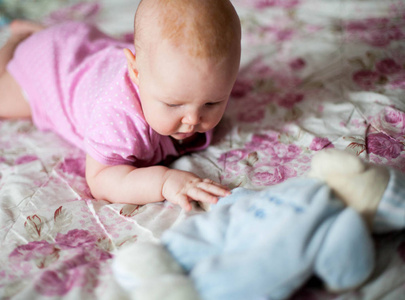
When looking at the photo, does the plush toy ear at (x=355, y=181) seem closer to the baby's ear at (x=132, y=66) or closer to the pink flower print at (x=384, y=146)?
the pink flower print at (x=384, y=146)

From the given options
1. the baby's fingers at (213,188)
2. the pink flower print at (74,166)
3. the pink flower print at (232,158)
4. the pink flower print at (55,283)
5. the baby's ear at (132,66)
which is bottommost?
the pink flower print at (74,166)

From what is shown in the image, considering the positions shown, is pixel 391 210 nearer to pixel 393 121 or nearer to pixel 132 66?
pixel 393 121

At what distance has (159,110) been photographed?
83 centimetres

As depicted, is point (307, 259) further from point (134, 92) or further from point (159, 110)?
point (134, 92)

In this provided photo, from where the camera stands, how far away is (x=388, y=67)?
1.24m

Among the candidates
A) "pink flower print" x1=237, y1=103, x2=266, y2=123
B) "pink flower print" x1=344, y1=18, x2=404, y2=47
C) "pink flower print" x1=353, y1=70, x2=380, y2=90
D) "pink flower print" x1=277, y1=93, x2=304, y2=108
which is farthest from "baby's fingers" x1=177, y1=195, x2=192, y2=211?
"pink flower print" x1=344, y1=18, x2=404, y2=47

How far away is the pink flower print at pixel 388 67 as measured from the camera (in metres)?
1.22

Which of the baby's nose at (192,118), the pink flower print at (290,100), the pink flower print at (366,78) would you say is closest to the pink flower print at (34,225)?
the baby's nose at (192,118)

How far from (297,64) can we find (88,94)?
0.72 metres

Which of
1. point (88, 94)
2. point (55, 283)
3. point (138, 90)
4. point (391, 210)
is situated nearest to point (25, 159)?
point (88, 94)

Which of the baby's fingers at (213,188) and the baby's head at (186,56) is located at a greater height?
the baby's head at (186,56)

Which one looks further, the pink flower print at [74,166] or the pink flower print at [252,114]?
the pink flower print at [252,114]

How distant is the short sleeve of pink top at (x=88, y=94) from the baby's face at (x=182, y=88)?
0.08 metres

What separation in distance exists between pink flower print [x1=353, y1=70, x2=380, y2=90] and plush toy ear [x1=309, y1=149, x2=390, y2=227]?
62cm
